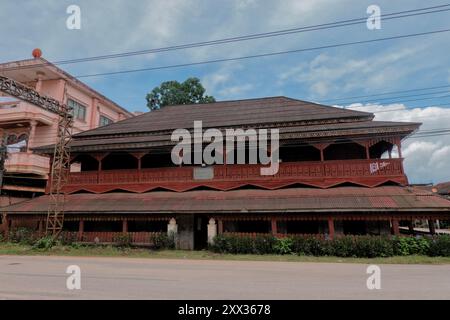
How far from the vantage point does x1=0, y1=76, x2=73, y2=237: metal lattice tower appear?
1655cm

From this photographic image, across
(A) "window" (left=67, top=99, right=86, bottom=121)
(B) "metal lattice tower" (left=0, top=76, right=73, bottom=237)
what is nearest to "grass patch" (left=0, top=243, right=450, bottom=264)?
(B) "metal lattice tower" (left=0, top=76, right=73, bottom=237)

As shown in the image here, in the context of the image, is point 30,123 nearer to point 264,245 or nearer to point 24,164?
point 24,164

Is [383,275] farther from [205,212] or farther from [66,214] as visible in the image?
[66,214]

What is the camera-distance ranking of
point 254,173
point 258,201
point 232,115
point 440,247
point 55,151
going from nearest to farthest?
point 440,247 < point 258,201 < point 254,173 < point 55,151 < point 232,115

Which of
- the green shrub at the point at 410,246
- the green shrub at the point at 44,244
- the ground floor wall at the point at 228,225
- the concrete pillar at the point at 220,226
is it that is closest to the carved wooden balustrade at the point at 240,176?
the ground floor wall at the point at 228,225

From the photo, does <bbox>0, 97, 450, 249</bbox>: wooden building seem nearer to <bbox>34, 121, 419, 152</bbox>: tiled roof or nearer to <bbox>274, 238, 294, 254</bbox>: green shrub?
<bbox>34, 121, 419, 152</bbox>: tiled roof

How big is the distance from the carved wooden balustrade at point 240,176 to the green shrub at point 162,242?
3.39m

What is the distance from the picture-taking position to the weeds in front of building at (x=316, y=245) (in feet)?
44.6

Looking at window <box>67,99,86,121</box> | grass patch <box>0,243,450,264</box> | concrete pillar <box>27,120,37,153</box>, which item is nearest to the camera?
grass patch <box>0,243,450,264</box>

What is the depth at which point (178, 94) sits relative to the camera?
142ft

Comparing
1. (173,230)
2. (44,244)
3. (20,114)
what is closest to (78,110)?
(20,114)

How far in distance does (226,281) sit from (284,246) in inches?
266

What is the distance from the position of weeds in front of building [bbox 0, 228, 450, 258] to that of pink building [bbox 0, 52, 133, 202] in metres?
10.8

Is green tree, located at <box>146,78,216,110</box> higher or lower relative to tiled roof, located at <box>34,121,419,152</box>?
higher
